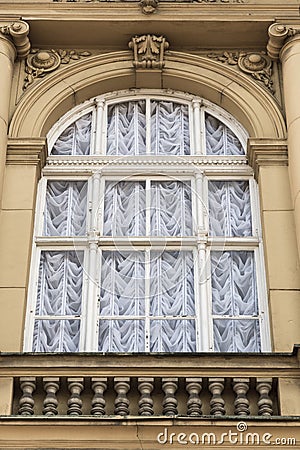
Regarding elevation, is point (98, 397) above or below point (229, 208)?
below

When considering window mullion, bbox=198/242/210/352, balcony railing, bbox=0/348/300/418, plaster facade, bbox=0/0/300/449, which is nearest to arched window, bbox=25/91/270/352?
window mullion, bbox=198/242/210/352

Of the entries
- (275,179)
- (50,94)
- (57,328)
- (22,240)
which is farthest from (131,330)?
(50,94)

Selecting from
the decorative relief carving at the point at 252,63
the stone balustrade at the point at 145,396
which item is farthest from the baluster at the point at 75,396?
the decorative relief carving at the point at 252,63

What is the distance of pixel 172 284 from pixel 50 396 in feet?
7.34

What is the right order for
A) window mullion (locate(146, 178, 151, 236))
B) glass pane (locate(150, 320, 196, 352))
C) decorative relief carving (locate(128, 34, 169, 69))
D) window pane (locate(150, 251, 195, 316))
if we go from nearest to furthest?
glass pane (locate(150, 320, 196, 352)) < window pane (locate(150, 251, 195, 316)) < window mullion (locate(146, 178, 151, 236)) < decorative relief carving (locate(128, 34, 169, 69))

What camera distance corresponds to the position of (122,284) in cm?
1151

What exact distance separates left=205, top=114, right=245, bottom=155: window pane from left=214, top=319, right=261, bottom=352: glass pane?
2.54m

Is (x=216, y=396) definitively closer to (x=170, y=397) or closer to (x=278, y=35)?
(x=170, y=397)

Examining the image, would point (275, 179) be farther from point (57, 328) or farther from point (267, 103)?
point (57, 328)

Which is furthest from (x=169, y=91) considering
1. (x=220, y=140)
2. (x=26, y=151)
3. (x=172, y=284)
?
(x=172, y=284)

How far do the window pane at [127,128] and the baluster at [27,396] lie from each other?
3792mm

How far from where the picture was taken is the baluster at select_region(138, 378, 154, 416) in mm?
9742

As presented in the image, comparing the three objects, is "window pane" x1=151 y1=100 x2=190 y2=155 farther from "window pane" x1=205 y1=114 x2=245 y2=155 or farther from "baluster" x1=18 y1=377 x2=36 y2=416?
"baluster" x1=18 y1=377 x2=36 y2=416

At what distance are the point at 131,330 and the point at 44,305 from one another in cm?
100
